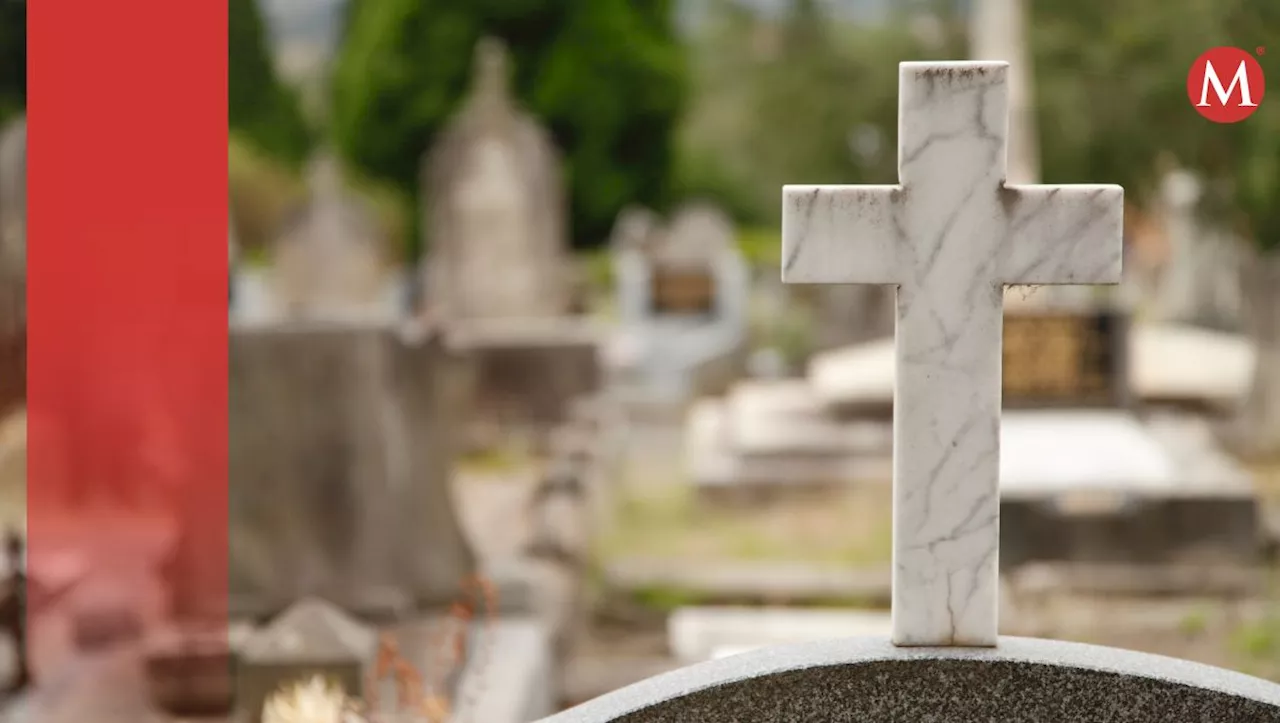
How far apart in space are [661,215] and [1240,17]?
35.3ft

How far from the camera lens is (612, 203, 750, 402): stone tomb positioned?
1272cm

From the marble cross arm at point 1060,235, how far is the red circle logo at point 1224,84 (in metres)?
1.02

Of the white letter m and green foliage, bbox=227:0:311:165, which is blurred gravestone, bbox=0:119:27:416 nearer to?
the white letter m

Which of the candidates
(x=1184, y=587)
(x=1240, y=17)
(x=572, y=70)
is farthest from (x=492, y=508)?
(x=572, y=70)

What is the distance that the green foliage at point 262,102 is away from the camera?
2412cm

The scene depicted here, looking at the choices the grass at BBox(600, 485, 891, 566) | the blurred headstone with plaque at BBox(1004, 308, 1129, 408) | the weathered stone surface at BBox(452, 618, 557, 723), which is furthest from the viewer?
the blurred headstone with plaque at BBox(1004, 308, 1129, 408)

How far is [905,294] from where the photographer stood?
184 centimetres

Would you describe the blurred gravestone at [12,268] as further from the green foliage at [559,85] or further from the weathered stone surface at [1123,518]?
the green foliage at [559,85]

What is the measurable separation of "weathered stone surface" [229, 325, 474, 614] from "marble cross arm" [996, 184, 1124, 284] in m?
3.13

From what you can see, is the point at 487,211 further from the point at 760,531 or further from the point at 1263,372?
the point at 1263,372

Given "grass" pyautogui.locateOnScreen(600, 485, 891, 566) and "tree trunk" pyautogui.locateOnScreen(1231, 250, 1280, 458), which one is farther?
"tree trunk" pyautogui.locateOnScreen(1231, 250, 1280, 458)

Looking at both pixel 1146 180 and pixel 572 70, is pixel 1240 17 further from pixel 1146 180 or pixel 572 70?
pixel 572 70

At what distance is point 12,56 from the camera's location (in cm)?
340

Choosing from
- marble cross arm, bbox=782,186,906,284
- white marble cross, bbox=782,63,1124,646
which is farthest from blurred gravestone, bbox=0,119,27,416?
white marble cross, bbox=782,63,1124,646
